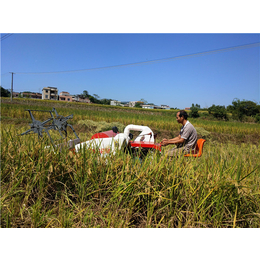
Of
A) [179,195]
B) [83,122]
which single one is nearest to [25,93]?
[83,122]

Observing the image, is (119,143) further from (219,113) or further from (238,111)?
(238,111)

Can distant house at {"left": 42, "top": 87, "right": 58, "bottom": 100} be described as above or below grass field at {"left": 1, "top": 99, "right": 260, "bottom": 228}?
above

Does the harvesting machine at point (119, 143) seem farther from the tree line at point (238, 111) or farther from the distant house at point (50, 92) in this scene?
the distant house at point (50, 92)

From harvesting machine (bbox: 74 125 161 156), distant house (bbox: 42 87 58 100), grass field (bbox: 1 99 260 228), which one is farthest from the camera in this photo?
distant house (bbox: 42 87 58 100)

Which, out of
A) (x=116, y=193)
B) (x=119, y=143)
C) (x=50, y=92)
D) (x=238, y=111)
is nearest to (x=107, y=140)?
(x=119, y=143)

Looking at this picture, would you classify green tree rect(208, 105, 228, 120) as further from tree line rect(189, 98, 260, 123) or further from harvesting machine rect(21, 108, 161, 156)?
harvesting machine rect(21, 108, 161, 156)

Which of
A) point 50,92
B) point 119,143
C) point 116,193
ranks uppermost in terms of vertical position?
point 50,92

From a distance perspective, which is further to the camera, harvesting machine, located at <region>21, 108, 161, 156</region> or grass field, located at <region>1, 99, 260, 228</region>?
harvesting machine, located at <region>21, 108, 161, 156</region>

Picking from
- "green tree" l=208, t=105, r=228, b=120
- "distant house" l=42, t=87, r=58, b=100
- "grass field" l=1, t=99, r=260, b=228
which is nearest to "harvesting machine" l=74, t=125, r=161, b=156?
"grass field" l=1, t=99, r=260, b=228

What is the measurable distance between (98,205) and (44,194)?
58cm

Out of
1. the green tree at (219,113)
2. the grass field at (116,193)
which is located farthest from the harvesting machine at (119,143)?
the green tree at (219,113)

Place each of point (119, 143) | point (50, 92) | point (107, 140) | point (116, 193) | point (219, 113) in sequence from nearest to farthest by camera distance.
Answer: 1. point (116, 193)
2. point (119, 143)
3. point (107, 140)
4. point (219, 113)
5. point (50, 92)

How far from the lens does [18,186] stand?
1.90m

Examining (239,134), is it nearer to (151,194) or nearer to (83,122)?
(83,122)
